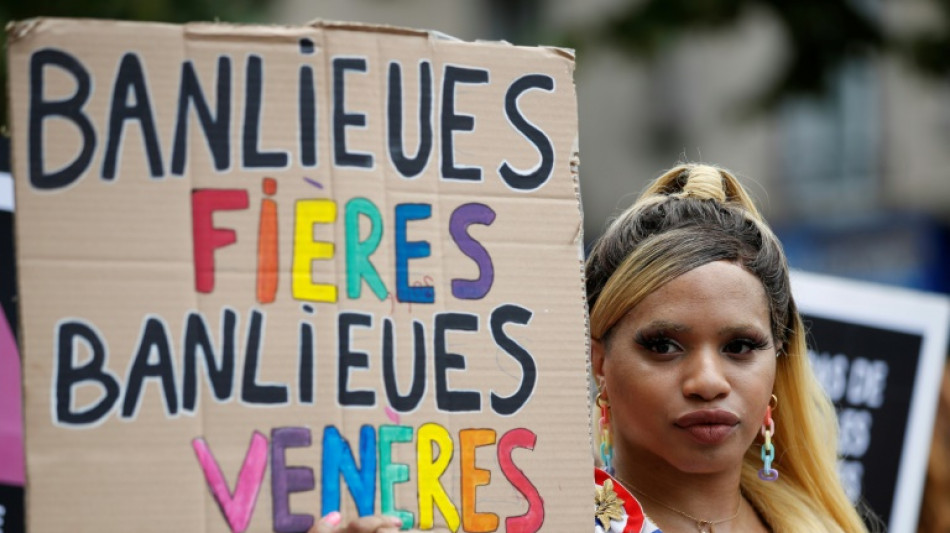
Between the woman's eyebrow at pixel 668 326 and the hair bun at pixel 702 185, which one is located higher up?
→ the hair bun at pixel 702 185

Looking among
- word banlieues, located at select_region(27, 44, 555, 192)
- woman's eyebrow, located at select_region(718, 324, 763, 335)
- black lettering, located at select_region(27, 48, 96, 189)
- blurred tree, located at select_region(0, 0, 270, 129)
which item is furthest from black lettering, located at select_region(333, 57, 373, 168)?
blurred tree, located at select_region(0, 0, 270, 129)

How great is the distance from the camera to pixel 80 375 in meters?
2.26

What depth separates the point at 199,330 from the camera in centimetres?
231

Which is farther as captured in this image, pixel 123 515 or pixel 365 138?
pixel 365 138

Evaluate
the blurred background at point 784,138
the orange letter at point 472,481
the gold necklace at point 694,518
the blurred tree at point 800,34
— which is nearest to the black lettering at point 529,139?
the orange letter at point 472,481

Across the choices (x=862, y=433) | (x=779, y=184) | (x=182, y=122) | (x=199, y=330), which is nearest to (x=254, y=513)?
(x=199, y=330)

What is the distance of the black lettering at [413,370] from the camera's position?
2387 mm

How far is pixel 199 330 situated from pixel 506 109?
2.17ft

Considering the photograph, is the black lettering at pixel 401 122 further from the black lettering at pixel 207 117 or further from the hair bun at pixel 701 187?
the hair bun at pixel 701 187

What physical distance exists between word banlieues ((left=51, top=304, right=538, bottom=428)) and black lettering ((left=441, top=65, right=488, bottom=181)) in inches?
9.6

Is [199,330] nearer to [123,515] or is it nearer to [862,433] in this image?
[123,515]

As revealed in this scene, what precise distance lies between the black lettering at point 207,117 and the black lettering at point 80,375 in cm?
30

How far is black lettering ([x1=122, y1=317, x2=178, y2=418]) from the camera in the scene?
2283 millimetres

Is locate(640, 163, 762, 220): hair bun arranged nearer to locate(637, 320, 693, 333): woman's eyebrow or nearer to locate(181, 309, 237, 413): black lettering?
locate(637, 320, 693, 333): woman's eyebrow
